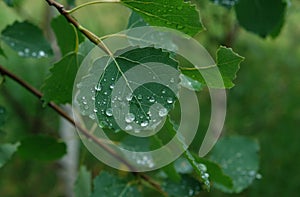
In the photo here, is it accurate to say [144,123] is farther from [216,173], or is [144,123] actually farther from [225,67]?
[216,173]

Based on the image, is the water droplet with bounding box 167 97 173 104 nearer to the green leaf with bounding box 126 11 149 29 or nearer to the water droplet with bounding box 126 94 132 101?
the water droplet with bounding box 126 94 132 101

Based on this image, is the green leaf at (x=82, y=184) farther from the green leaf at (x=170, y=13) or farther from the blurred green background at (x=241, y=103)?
the blurred green background at (x=241, y=103)

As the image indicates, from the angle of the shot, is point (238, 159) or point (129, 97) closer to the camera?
point (129, 97)

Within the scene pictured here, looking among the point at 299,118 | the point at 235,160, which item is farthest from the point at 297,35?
the point at 235,160

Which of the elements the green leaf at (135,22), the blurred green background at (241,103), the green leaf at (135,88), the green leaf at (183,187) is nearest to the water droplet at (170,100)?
the green leaf at (135,88)

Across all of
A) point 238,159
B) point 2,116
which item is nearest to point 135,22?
point 2,116

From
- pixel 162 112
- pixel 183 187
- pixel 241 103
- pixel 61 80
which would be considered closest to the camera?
pixel 162 112
